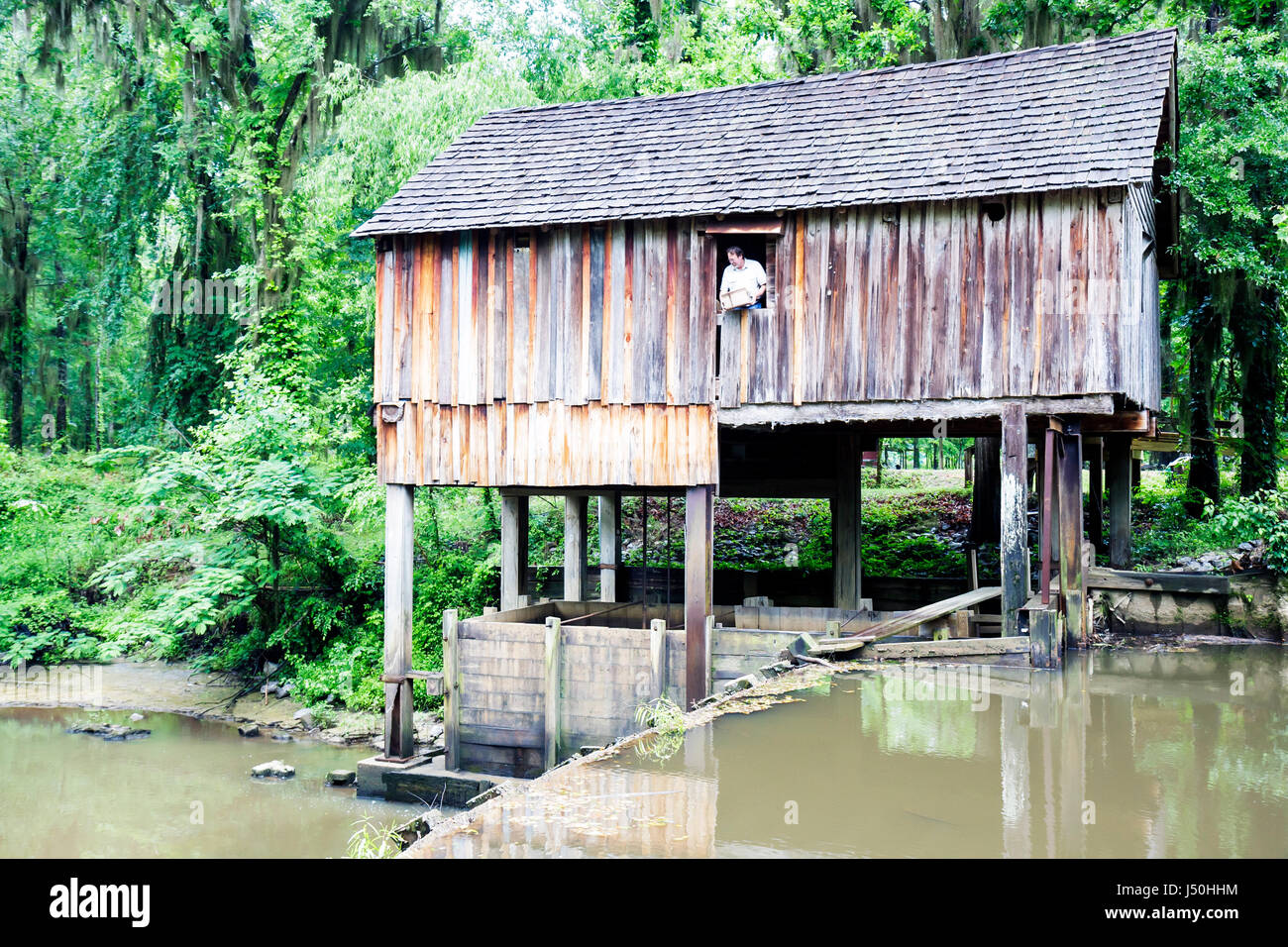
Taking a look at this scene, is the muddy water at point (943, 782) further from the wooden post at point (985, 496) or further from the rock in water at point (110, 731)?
the rock in water at point (110, 731)

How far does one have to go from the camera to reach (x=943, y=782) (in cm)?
820

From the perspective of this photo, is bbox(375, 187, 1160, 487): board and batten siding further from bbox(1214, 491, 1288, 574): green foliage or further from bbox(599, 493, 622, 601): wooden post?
bbox(599, 493, 622, 601): wooden post

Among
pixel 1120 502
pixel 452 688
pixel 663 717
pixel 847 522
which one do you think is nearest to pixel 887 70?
pixel 847 522

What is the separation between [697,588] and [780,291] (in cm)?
371

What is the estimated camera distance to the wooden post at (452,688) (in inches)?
571

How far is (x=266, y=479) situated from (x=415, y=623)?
143 inches

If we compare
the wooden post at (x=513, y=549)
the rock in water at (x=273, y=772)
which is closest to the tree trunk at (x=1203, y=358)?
the wooden post at (x=513, y=549)

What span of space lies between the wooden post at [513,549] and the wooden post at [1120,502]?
9144 mm

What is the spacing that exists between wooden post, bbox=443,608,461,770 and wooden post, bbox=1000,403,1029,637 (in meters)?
6.69

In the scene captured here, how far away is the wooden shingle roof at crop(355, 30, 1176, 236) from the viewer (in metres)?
12.8

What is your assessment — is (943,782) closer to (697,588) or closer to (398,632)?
(697,588)

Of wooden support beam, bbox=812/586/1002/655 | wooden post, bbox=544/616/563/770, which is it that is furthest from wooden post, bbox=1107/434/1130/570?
wooden post, bbox=544/616/563/770

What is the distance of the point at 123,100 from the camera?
86.3 ft

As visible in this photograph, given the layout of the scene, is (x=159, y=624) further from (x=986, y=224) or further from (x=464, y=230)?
(x=986, y=224)
